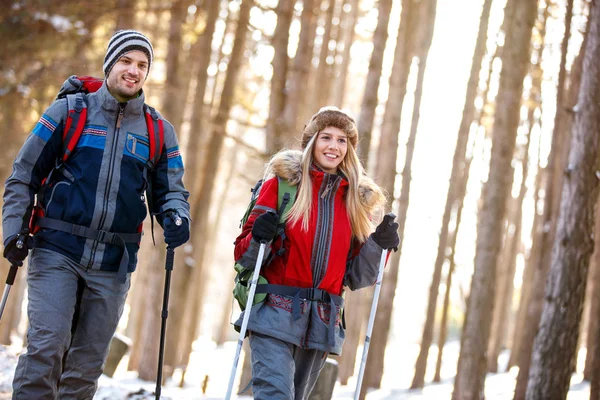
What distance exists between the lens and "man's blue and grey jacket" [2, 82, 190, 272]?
14.6ft

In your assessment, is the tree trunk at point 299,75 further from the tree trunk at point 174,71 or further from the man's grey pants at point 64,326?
the man's grey pants at point 64,326

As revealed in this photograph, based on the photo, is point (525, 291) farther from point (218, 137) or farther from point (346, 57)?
point (218, 137)

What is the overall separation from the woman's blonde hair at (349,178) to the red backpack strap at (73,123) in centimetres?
134

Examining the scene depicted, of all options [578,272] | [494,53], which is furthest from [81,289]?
[494,53]

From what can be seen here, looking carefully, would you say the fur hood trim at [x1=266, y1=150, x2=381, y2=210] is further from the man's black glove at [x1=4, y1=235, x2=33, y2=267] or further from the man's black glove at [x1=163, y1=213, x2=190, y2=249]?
the man's black glove at [x1=4, y1=235, x2=33, y2=267]

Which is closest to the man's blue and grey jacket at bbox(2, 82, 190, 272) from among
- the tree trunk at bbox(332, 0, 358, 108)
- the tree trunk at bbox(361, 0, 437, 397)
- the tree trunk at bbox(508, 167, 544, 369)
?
the tree trunk at bbox(361, 0, 437, 397)

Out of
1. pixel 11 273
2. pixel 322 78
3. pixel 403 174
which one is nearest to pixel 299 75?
pixel 403 174

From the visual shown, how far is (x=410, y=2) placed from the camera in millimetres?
14445

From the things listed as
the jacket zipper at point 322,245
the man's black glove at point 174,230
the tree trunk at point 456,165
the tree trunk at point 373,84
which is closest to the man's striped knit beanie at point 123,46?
the man's black glove at point 174,230

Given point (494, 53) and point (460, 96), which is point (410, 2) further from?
point (460, 96)

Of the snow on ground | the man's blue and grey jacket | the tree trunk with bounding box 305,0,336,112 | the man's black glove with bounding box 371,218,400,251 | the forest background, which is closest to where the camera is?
the man's blue and grey jacket

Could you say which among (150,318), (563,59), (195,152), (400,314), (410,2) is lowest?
(400,314)

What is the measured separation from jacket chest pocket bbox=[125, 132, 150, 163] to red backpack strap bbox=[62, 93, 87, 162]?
0.29 meters

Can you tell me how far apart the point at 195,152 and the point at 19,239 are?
35.9 ft
